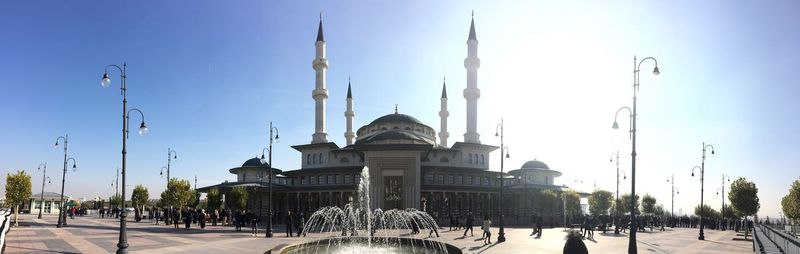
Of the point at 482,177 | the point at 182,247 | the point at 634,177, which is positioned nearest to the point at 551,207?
the point at 482,177

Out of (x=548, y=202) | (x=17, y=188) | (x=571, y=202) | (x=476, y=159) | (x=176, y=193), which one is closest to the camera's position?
(x=17, y=188)

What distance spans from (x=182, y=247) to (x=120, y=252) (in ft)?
18.1

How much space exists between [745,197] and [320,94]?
168ft

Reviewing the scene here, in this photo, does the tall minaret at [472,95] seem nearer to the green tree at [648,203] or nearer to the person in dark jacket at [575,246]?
the green tree at [648,203]

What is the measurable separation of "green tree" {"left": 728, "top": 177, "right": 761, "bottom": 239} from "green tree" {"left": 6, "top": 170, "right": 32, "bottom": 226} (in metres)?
60.7

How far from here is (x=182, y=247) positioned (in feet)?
75.4

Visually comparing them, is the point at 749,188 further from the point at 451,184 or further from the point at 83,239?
the point at 83,239

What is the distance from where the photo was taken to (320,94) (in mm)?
69875

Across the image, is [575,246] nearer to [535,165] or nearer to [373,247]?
[373,247]

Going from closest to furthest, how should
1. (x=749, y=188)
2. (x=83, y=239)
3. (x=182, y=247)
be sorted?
1. (x=182, y=247)
2. (x=83, y=239)
3. (x=749, y=188)

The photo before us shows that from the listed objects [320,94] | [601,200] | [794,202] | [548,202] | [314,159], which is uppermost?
[320,94]

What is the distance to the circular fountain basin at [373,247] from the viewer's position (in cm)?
2203

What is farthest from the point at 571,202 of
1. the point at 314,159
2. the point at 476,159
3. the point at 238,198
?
the point at 238,198

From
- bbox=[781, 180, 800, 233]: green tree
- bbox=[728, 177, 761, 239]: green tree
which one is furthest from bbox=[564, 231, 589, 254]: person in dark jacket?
bbox=[781, 180, 800, 233]: green tree
